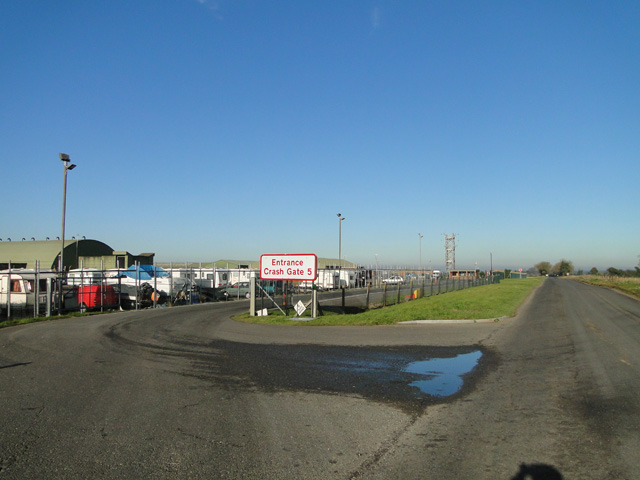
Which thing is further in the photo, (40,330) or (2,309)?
(2,309)

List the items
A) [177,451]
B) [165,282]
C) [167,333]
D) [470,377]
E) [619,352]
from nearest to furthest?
[177,451] < [470,377] < [619,352] < [167,333] < [165,282]

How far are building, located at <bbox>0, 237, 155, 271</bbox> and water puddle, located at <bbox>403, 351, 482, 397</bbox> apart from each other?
52.7m

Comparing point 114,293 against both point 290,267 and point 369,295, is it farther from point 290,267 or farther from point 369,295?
point 369,295

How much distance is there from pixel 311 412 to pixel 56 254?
63.1 metres

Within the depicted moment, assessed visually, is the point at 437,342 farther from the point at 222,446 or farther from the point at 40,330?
the point at 40,330

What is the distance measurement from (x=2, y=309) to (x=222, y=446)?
26.4 metres

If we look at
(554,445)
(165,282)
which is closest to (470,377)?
(554,445)

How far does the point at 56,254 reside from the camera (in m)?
60.7

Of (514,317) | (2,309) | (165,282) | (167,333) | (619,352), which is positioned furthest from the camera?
(165,282)

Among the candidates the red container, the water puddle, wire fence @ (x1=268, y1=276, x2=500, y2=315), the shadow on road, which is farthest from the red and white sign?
the shadow on road

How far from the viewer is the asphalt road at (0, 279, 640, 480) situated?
15.7 feet

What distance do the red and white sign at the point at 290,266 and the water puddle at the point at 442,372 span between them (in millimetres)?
10521

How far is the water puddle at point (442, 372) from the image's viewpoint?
26.3 ft

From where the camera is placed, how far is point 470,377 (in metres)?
8.93
